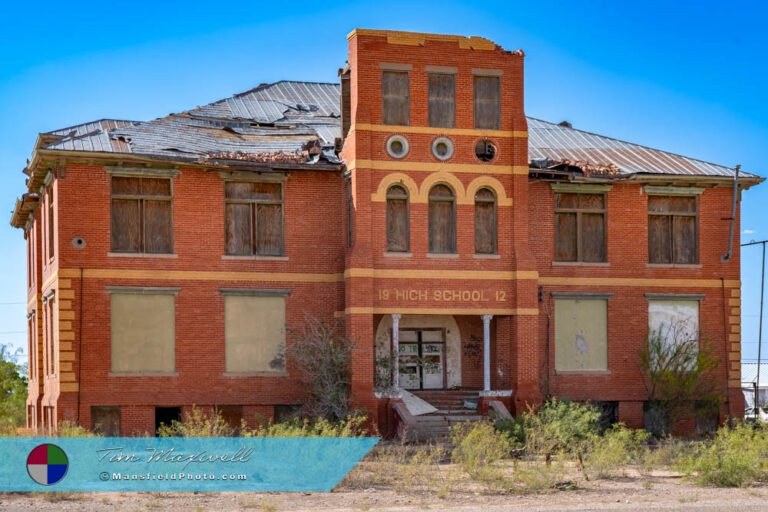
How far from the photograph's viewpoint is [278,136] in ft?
122

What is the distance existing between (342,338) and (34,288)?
11826 mm

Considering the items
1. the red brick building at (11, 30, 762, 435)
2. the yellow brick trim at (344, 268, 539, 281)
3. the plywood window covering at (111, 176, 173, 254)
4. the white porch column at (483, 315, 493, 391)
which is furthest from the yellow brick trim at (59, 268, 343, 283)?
the white porch column at (483, 315, 493, 391)

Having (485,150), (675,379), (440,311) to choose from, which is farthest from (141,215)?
(675,379)

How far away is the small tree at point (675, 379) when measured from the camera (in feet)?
119

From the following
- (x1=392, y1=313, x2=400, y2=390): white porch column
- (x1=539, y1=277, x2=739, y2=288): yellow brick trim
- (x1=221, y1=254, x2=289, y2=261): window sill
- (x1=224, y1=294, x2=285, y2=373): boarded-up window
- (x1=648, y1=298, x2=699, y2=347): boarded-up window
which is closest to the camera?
(x1=392, y1=313, x2=400, y2=390): white porch column

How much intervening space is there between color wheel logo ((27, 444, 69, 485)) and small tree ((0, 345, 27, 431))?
19588 mm

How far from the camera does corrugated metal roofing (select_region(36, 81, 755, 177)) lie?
34969 mm

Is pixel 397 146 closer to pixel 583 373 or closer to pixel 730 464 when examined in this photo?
pixel 583 373

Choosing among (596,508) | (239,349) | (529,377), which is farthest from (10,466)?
(529,377)

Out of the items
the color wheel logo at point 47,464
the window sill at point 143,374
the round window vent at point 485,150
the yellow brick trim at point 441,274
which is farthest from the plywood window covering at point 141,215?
the color wheel logo at point 47,464

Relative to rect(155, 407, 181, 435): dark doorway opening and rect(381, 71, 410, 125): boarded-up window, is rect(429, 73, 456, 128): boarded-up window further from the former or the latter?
rect(155, 407, 181, 435): dark doorway opening

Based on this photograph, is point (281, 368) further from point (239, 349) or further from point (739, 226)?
point (739, 226)

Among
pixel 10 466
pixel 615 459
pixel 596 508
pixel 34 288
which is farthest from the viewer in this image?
pixel 34 288

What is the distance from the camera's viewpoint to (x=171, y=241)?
34.3 meters
